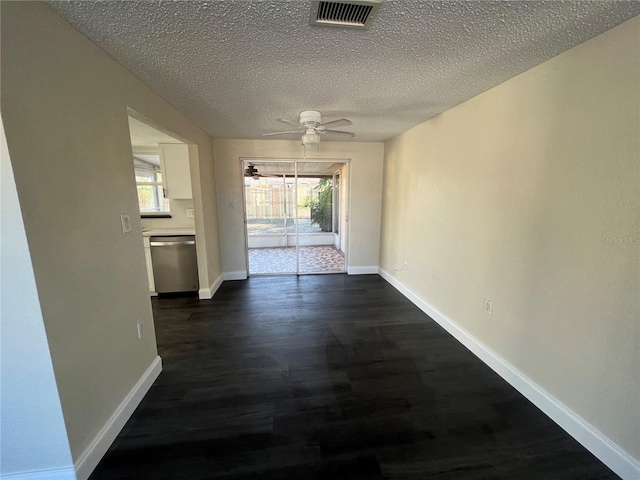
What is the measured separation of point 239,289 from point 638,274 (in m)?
3.87

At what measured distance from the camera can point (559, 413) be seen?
1558mm

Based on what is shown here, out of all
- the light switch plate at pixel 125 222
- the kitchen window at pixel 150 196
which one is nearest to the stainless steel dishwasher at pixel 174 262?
the kitchen window at pixel 150 196

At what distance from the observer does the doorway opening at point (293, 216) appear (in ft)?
17.4

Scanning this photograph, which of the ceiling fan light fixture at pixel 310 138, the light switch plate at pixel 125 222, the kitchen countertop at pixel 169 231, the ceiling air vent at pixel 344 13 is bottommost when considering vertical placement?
the kitchen countertop at pixel 169 231

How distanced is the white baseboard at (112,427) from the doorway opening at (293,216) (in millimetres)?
3020

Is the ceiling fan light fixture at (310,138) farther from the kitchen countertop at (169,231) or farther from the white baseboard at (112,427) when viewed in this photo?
the white baseboard at (112,427)

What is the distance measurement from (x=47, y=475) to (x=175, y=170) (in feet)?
10.1

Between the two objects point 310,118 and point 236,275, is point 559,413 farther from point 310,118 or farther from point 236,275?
point 236,275

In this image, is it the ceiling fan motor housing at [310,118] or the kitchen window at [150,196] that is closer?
the ceiling fan motor housing at [310,118]

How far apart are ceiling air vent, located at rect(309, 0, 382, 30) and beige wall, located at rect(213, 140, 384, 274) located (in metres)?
2.81

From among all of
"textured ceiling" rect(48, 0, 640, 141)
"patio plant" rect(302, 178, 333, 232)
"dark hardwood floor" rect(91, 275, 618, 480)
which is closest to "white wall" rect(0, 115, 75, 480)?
"dark hardwood floor" rect(91, 275, 618, 480)

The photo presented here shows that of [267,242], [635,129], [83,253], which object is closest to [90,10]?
[83,253]

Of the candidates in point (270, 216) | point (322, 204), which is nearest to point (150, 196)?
point (270, 216)

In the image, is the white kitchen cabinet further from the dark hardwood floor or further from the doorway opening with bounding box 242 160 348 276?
the doorway opening with bounding box 242 160 348 276
